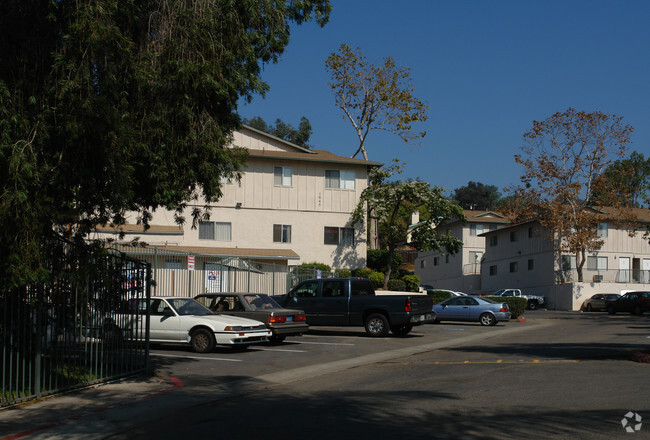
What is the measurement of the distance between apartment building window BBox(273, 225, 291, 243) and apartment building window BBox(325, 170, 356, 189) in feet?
12.3

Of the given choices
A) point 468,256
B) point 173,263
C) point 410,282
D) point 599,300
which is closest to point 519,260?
point 468,256

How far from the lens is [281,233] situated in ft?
139

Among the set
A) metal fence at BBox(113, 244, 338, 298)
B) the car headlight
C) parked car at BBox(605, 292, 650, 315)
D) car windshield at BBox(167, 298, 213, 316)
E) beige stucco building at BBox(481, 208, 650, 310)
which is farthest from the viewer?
beige stucco building at BBox(481, 208, 650, 310)

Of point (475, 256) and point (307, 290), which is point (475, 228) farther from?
point (307, 290)

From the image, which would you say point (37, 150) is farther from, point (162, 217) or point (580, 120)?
point (580, 120)

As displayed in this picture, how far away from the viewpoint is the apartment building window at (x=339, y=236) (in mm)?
42969

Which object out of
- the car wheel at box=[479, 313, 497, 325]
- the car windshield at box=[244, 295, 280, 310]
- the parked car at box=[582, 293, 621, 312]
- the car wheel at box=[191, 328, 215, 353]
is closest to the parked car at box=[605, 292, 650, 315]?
the parked car at box=[582, 293, 621, 312]

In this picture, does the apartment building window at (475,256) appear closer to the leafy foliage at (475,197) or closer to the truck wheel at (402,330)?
the truck wheel at (402,330)

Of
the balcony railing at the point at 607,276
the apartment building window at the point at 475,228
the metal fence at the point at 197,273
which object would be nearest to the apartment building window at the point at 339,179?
the metal fence at the point at 197,273

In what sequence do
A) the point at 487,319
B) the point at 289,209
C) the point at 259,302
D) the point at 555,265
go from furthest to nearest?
the point at 555,265 → the point at 289,209 → the point at 487,319 → the point at 259,302

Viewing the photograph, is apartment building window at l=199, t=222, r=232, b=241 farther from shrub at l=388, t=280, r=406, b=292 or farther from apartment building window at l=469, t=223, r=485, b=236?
apartment building window at l=469, t=223, r=485, b=236

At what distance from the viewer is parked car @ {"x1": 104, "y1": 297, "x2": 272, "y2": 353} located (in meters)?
17.3

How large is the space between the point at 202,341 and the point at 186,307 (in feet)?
3.88

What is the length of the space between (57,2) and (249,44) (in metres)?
3.44
